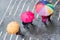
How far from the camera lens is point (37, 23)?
58.2 inches

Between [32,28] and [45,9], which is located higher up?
[45,9]

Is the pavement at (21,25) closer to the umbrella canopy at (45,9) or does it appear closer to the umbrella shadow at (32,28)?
the umbrella shadow at (32,28)

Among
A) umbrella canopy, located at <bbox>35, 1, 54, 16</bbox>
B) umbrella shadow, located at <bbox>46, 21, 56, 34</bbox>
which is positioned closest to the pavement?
umbrella shadow, located at <bbox>46, 21, 56, 34</bbox>

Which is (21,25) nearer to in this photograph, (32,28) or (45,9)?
(32,28)

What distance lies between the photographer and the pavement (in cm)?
142

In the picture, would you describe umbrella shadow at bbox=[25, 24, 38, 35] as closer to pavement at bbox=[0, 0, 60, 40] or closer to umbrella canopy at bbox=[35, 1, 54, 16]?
pavement at bbox=[0, 0, 60, 40]

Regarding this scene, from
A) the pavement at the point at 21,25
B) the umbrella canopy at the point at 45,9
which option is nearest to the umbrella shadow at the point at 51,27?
the pavement at the point at 21,25

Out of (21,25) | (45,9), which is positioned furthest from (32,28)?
Result: (45,9)

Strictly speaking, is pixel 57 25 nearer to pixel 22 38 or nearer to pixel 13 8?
pixel 22 38

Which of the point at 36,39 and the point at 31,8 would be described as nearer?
the point at 36,39

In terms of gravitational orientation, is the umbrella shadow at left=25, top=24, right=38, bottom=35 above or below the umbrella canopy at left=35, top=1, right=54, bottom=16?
below

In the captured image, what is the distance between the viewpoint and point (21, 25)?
1474 mm

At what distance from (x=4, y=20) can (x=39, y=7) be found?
312 millimetres

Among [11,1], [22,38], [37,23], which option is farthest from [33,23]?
[11,1]
